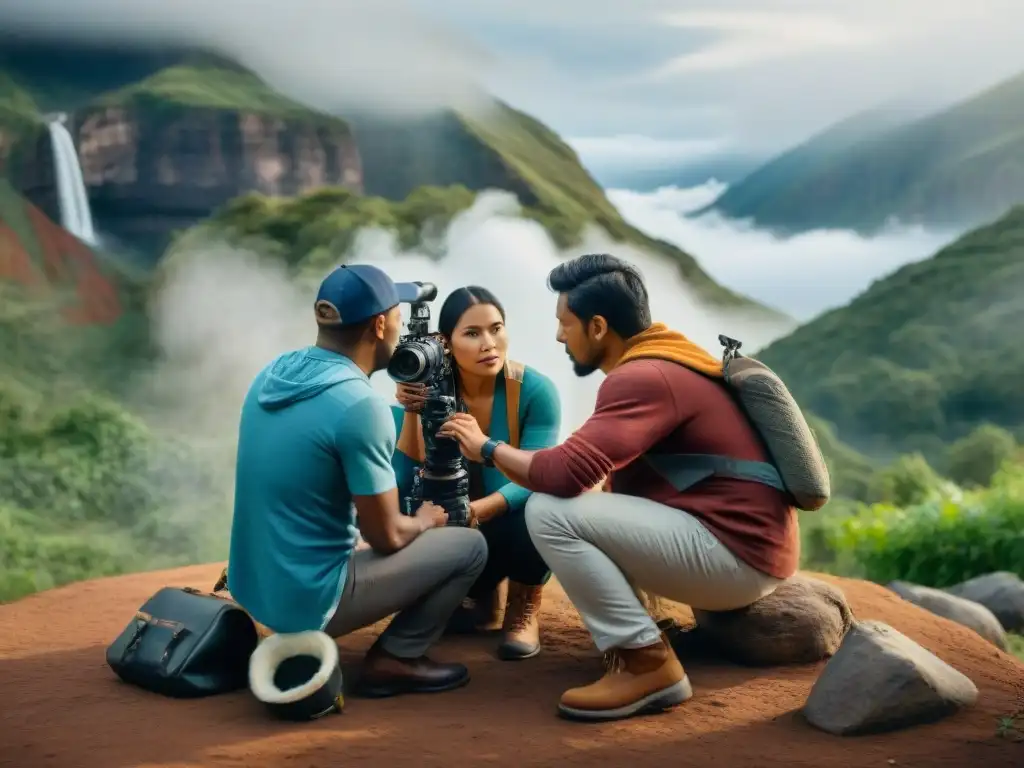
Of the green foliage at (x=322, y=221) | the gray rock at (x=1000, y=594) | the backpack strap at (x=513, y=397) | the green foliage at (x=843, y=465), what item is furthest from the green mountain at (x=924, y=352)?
the backpack strap at (x=513, y=397)

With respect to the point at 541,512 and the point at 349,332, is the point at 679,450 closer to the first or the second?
the point at 541,512

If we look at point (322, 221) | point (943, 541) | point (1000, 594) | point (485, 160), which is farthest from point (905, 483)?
point (322, 221)

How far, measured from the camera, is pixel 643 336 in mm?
4051

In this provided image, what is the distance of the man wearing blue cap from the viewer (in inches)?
148

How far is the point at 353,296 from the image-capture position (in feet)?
12.6

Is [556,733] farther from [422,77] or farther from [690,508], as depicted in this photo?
[422,77]

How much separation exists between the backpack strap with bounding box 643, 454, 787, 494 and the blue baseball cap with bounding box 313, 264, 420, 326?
3.77ft

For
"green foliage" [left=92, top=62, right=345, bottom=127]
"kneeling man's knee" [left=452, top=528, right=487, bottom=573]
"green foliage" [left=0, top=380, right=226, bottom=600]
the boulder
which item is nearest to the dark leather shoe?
"kneeling man's knee" [left=452, top=528, right=487, bottom=573]

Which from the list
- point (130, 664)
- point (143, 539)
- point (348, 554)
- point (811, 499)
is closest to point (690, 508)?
point (811, 499)

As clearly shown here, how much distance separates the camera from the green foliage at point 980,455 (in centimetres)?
1052

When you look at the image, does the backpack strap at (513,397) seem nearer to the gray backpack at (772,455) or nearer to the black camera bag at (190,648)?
the gray backpack at (772,455)

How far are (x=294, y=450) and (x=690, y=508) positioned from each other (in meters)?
1.36

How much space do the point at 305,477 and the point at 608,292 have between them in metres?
1.24

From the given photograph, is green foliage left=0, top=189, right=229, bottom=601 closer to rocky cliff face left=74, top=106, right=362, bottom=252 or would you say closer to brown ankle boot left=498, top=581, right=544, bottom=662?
rocky cliff face left=74, top=106, right=362, bottom=252
